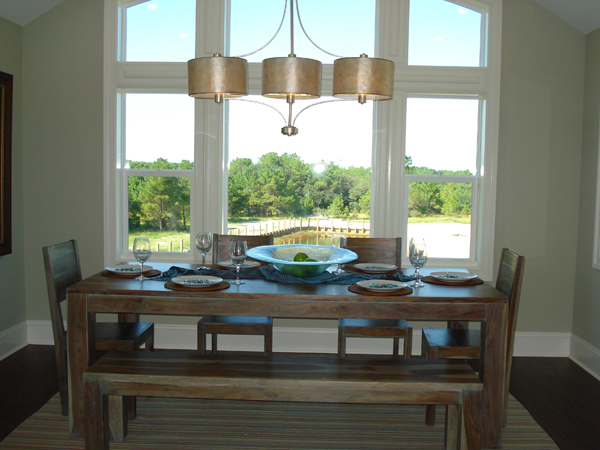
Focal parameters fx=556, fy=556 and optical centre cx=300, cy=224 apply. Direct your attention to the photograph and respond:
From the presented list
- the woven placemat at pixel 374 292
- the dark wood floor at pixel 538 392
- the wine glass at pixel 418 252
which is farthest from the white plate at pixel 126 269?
the wine glass at pixel 418 252

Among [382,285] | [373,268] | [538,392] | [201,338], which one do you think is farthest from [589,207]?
[201,338]

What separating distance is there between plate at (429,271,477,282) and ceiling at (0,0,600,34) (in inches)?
82.3

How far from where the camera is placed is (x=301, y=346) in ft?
14.0

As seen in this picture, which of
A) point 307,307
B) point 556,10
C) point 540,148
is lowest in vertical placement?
point 307,307

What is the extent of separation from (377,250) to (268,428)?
51.7 inches

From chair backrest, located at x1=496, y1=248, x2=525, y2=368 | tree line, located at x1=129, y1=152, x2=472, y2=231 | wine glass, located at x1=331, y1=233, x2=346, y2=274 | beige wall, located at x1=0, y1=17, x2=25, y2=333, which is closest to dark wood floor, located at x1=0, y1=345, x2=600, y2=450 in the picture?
beige wall, located at x1=0, y1=17, x2=25, y2=333

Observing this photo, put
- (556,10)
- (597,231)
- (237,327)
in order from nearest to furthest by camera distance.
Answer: (237,327), (597,231), (556,10)

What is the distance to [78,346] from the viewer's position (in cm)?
266

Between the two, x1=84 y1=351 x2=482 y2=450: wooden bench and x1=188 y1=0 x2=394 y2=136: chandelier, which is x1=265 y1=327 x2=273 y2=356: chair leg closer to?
x1=84 y1=351 x2=482 y2=450: wooden bench

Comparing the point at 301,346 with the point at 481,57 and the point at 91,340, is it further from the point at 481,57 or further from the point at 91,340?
the point at 481,57

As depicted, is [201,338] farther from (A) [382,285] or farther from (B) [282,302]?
(A) [382,285]

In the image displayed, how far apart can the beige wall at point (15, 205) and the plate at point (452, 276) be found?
3.04m

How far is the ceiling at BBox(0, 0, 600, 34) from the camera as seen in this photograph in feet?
12.3

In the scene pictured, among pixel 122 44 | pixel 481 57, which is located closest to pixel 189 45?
pixel 122 44
